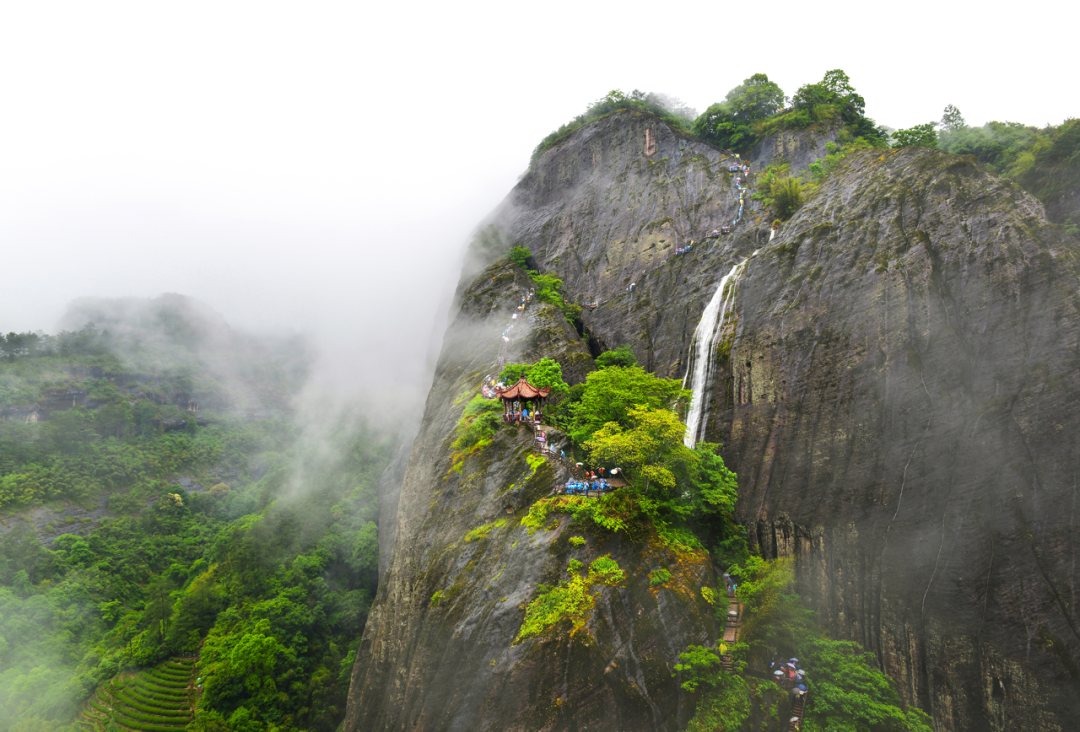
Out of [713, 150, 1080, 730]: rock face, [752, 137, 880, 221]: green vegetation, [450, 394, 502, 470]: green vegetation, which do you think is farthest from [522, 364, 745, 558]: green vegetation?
[752, 137, 880, 221]: green vegetation

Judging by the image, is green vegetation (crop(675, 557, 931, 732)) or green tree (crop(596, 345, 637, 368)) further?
green tree (crop(596, 345, 637, 368))

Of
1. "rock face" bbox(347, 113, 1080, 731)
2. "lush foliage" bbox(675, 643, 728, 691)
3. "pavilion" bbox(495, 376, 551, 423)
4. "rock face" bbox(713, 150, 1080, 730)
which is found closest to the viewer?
"lush foliage" bbox(675, 643, 728, 691)

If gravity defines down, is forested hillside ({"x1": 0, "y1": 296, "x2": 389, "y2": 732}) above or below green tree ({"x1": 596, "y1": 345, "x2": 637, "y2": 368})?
below

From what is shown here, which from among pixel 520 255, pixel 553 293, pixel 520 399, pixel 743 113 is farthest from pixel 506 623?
pixel 743 113

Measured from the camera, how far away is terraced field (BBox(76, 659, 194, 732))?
3697 centimetres

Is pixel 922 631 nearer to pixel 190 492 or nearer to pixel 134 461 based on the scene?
pixel 190 492

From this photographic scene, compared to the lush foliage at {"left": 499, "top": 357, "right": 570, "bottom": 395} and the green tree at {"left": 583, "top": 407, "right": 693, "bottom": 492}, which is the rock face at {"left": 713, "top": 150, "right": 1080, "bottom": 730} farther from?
the lush foliage at {"left": 499, "top": 357, "right": 570, "bottom": 395}

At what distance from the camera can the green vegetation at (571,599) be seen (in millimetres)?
18188

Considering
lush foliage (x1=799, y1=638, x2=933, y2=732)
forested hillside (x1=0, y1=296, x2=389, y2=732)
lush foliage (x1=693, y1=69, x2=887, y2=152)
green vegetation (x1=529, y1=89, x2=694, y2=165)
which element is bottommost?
forested hillside (x1=0, y1=296, x2=389, y2=732)

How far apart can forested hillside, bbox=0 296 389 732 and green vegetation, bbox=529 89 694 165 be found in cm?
5271

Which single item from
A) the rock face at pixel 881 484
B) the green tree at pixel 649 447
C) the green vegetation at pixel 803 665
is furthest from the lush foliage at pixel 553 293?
the green vegetation at pixel 803 665

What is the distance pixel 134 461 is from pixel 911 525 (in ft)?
348

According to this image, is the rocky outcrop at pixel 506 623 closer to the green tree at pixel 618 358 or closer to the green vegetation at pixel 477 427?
the green vegetation at pixel 477 427

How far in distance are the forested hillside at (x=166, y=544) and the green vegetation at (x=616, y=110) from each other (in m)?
52.7
